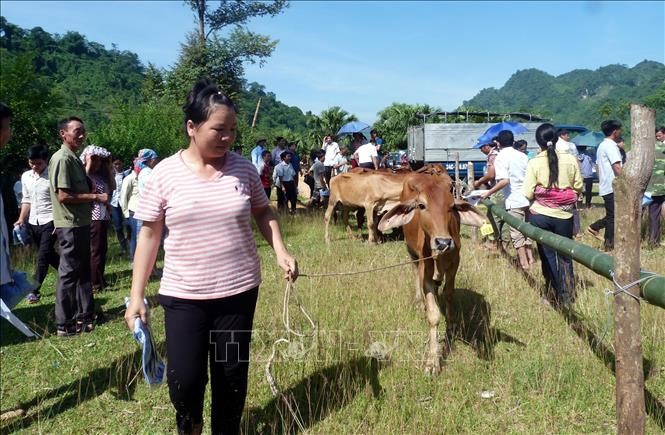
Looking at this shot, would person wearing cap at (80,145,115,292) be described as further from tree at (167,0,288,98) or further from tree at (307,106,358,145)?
tree at (307,106,358,145)

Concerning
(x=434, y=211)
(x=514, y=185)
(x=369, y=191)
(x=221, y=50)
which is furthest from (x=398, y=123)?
(x=434, y=211)

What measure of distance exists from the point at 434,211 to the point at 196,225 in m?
2.09

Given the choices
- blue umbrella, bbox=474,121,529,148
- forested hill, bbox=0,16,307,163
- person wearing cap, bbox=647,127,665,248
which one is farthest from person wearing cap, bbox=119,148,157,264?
blue umbrella, bbox=474,121,529,148

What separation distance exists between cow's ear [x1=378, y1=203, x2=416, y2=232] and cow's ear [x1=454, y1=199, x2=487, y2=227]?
15.6 inches

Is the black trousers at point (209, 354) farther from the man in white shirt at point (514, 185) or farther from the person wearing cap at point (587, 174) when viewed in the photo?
the person wearing cap at point (587, 174)

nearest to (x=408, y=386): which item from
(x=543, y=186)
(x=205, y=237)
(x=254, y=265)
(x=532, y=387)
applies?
(x=532, y=387)

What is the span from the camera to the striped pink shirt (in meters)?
2.57

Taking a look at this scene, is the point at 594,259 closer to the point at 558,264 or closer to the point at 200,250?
the point at 558,264

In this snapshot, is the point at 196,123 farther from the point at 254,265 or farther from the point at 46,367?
the point at 46,367

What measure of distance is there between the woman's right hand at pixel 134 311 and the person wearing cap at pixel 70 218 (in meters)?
2.70

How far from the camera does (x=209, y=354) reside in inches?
110

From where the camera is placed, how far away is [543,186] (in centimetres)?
531

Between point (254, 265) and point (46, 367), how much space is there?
2.78 m

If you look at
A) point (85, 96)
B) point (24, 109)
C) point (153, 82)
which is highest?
point (85, 96)
